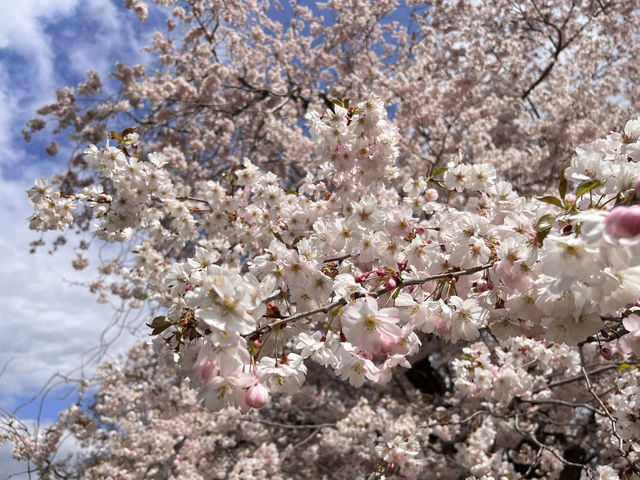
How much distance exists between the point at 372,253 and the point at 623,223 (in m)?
1.38

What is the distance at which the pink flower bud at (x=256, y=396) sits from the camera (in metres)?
1.28

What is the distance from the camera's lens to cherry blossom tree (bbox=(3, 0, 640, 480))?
55.1 inches

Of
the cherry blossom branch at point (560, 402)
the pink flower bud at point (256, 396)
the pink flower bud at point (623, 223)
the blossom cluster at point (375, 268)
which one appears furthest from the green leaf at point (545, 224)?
the cherry blossom branch at point (560, 402)

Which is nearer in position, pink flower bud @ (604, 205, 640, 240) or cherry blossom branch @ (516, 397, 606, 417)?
pink flower bud @ (604, 205, 640, 240)

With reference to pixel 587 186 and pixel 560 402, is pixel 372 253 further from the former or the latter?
pixel 560 402

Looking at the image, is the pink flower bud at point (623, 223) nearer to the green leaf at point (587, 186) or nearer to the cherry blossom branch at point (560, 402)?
the green leaf at point (587, 186)

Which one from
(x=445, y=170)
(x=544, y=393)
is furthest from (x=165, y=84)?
(x=544, y=393)

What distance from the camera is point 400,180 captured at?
23.6ft

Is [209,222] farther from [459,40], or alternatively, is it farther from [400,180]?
[459,40]

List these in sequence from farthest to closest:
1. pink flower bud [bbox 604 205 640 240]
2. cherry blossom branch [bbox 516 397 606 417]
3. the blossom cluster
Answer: cherry blossom branch [bbox 516 397 606 417]
the blossom cluster
pink flower bud [bbox 604 205 640 240]

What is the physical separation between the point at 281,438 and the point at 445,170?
664 centimetres

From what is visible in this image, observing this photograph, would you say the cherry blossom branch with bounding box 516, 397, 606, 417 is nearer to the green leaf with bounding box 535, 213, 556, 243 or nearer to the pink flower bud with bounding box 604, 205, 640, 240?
the green leaf with bounding box 535, 213, 556, 243

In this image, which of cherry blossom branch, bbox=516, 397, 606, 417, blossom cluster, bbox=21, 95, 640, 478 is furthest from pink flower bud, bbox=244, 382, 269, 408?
cherry blossom branch, bbox=516, 397, 606, 417

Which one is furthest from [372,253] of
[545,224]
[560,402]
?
[560,402]
